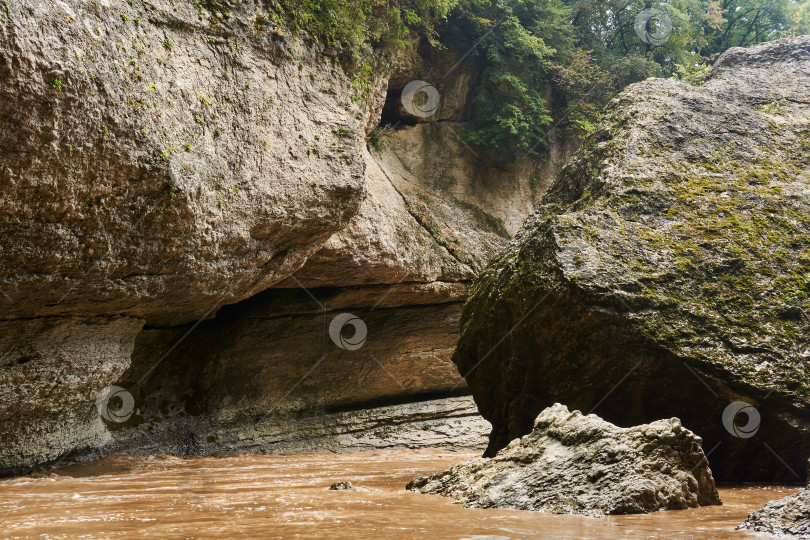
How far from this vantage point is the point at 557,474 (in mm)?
3158

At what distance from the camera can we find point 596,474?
3051 millimetres

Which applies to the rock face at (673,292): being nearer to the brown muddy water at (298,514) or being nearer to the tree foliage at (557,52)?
the brown muddy water at (298,514)

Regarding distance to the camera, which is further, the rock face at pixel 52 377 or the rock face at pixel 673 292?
the rock face at pixel 52 377

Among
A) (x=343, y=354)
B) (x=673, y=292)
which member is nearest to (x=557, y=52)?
(x=343, y=354)

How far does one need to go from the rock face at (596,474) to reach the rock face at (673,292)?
1060 millimetres

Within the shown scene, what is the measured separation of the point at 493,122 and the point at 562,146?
7.14 feet

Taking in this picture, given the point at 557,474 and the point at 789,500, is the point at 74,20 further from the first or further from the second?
the point at 789,500

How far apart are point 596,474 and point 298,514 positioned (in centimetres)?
146

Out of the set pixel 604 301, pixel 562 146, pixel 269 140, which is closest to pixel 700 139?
pixel 604 301

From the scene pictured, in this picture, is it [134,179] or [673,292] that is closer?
[673,292]

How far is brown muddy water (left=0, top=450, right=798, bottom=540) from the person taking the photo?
229 cm

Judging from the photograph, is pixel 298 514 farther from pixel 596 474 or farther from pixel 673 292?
pixel 673 292

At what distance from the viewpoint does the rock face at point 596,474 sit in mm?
2877

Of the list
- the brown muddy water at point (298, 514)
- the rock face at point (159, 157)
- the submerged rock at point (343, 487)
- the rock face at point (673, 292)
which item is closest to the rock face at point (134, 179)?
the rock face at point (159, 157)
